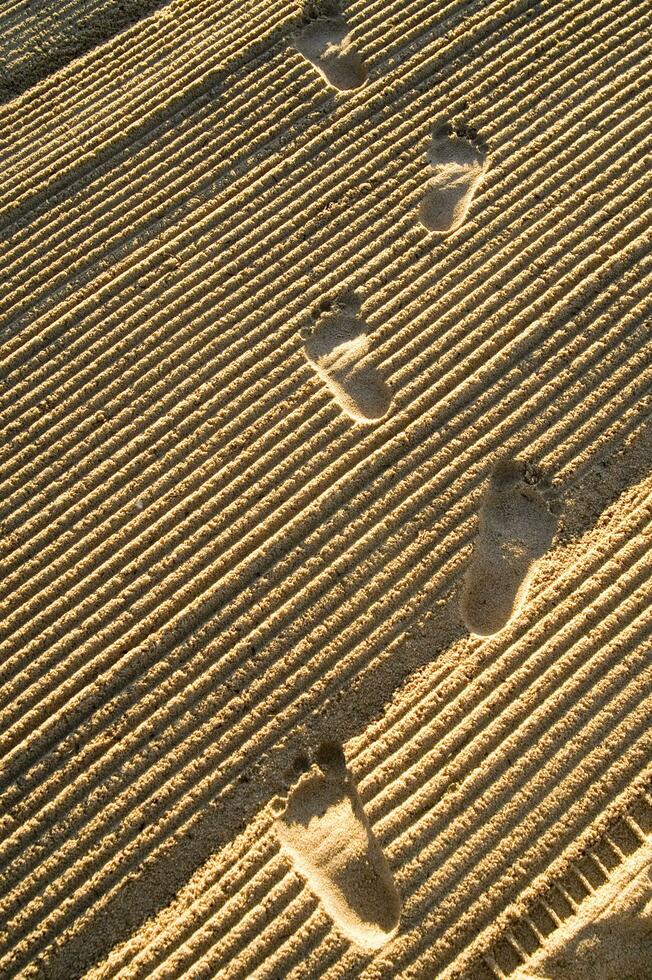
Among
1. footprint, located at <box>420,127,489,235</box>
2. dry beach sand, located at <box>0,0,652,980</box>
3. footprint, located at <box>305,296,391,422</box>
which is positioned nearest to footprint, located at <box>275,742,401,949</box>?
dry beach sand, located at <box>0,0,652,980</box>

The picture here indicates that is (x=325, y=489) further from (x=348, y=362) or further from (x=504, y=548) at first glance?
(x=504, y=548)

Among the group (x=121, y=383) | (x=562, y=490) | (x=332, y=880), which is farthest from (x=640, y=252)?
(x=332, y=880)

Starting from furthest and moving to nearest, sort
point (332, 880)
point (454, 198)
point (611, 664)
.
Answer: point (454, 198) < point (611, 664) < point (332, 880)

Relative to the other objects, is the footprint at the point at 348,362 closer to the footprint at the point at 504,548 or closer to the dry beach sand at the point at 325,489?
the dry beach sand at the point at 325,489

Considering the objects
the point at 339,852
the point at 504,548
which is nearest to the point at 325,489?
the point at 504,548

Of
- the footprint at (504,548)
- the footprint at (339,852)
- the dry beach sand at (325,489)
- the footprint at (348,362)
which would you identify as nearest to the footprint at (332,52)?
the dry beach sand at (325,489)

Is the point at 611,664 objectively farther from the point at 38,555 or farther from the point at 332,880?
the point at 38,555
